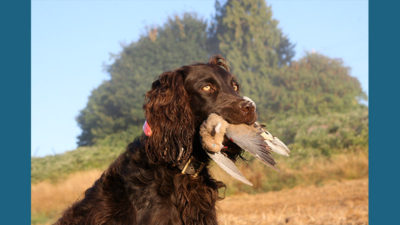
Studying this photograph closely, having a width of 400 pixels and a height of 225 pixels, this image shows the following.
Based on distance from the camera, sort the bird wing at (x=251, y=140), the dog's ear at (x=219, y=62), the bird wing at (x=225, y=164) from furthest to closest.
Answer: the dog's ear at (x=219, y=62)
the bird wing at (x=225, y=164)
the bird wing at (x=251, y=140)

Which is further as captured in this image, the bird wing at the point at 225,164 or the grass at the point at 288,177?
the grass at the point at 288,177

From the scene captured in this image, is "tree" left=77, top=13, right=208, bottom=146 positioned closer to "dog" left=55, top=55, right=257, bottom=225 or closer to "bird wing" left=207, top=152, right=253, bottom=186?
"dog" left=55, top=55, right=257, bottom=225

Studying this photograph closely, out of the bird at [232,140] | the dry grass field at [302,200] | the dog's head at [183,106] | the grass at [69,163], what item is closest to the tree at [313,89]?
the grass at [69,163]

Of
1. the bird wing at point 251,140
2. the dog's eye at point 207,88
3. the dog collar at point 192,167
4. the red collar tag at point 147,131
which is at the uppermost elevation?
the dog's eye at point 207,88

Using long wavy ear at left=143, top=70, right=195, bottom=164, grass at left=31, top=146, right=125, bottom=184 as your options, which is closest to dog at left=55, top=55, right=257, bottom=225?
long wavy ear at left=143, top=70, right=195, bottom=164

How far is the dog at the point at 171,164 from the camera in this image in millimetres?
3461

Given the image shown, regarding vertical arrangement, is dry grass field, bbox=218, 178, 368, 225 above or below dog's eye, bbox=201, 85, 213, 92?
below

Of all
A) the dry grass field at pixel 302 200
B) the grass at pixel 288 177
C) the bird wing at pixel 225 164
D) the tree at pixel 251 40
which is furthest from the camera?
the tree at pixel 251 40

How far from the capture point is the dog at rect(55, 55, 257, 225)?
3461 mm

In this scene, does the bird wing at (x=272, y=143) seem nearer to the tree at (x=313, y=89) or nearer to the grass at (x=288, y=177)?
the grass at (x=288, y=177)

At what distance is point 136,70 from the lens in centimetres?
4081

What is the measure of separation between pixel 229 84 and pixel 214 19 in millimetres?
40621

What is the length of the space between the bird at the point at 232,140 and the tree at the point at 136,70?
112 feet

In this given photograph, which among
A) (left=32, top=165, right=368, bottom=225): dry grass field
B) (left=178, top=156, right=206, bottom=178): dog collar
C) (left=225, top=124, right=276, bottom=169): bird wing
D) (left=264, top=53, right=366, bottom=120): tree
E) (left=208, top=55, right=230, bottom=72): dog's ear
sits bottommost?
(left=32, top=165, right=368, bottom=225): dry grass field
